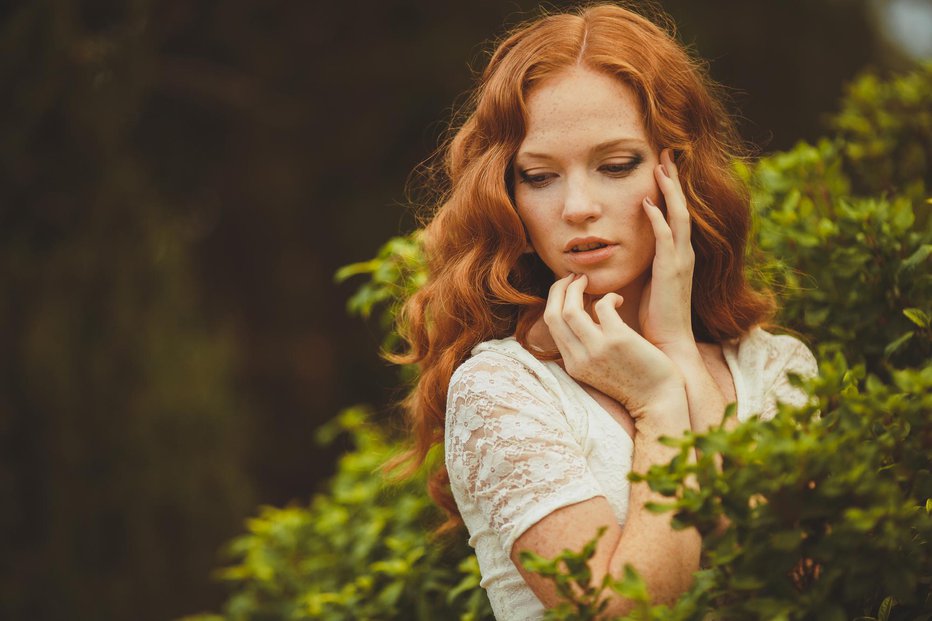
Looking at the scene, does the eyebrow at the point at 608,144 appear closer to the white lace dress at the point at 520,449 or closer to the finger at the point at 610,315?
the finger at the point at 610,315

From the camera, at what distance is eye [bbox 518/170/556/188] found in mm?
2074

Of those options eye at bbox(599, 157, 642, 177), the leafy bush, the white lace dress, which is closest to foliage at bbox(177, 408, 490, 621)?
the leafy bush

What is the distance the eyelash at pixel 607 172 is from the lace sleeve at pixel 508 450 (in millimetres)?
395

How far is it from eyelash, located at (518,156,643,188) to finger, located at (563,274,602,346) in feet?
0.75

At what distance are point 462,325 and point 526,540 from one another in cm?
57

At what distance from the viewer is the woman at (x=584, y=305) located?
72.1 inches

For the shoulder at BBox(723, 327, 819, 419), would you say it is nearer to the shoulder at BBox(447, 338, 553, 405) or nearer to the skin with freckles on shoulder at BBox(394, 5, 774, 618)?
the skin with freckles on shoulder at BBox(394, 5, 774, 618)

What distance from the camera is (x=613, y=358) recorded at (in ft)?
6.43

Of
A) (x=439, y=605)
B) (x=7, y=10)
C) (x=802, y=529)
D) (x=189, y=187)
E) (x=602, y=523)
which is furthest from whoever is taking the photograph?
(x=189, y=187)

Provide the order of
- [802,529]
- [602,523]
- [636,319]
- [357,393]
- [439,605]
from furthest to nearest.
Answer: [357,393] → [439,605] → [636,319] → [602,523] → [802,529]

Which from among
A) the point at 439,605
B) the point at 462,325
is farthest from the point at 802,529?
the point at 439,605

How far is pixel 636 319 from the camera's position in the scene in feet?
7.31

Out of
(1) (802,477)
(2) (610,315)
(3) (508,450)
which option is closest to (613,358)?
(2) (610,315)

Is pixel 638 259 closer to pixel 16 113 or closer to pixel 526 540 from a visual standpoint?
pixel 526 540
